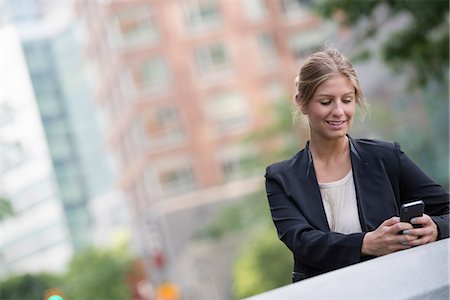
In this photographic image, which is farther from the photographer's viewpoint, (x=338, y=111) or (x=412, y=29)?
(x=412, y=29)

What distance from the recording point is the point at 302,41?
53.6 meters

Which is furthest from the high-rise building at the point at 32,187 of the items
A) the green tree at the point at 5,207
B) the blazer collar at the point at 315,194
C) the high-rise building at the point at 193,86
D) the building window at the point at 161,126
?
the blazer collar at the point at 315,194

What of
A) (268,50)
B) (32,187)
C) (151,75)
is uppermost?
(268,50)

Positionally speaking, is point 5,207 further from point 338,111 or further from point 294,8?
point 294,8

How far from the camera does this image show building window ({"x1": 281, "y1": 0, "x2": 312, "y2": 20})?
5241 centimetres

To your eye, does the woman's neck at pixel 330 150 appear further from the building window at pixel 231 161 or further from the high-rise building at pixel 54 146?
the high-rise building at pixel 54 146

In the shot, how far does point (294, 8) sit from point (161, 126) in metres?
9.97

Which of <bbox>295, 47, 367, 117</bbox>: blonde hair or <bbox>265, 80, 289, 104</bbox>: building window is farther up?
<bbox>265, 80, 289, 104</bbox>: building window

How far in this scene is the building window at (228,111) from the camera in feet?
169

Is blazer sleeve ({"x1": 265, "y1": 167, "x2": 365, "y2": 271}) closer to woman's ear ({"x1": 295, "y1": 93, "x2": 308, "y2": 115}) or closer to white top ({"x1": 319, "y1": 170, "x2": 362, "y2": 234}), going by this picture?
white top ({"x1": 319, "y1": 170, "x2": 362, "y2": 234})

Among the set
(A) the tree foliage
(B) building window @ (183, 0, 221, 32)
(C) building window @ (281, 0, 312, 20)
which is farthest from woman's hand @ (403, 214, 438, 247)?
(C) building window @ (281, 0, 312, 20)

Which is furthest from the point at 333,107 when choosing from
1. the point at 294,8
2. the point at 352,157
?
the point at 294,8

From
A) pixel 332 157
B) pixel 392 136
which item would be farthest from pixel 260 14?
pixel 332 157

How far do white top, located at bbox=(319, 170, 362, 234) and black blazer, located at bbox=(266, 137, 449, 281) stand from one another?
0.02m
